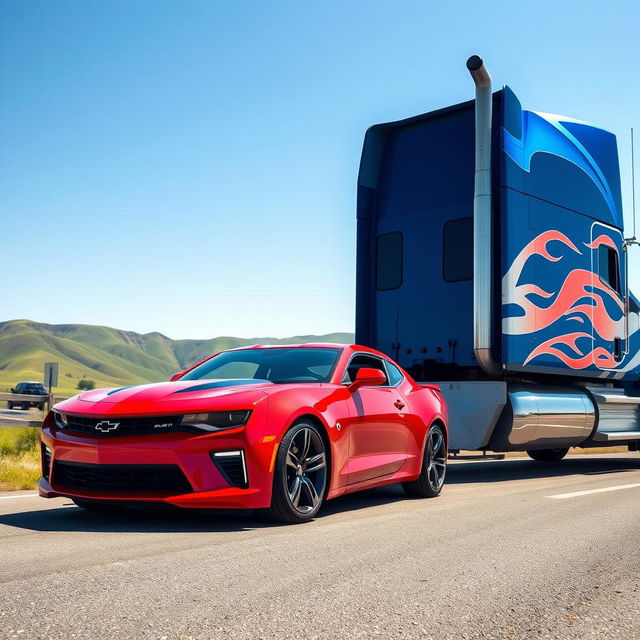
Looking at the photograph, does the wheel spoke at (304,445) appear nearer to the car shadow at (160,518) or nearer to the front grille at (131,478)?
the car shadow at (160,518)

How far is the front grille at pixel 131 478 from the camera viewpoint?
18.5ft

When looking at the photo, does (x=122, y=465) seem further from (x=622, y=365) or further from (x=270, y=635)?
(x=622, y=365)

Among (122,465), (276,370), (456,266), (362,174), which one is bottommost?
(122,465)

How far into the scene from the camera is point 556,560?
4.98 m

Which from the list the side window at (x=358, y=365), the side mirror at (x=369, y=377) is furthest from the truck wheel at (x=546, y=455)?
the side mirror at (x=369, y=377)

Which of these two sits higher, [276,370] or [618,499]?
[276,370]

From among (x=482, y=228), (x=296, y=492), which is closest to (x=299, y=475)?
(x=296, y=492)

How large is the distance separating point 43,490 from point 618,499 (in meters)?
5.29

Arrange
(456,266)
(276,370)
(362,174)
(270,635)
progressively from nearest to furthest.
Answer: (270,635), (276,370), (456,266), (362,174)

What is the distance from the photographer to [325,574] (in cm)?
431

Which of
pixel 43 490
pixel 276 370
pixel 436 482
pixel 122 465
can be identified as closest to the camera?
pixel 122 465

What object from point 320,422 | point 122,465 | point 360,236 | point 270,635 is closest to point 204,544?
point 122,465

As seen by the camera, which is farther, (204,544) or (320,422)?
(320,422)

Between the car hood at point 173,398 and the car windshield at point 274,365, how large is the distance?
0.61 meters
